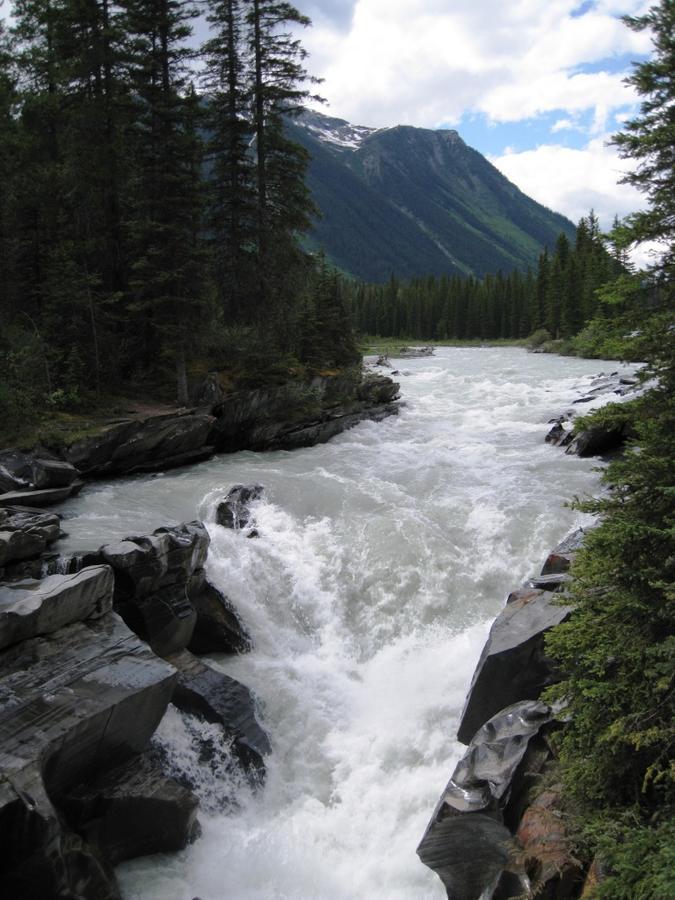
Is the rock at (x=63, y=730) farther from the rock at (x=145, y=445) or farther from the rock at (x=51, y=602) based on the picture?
the rock at (x=145, y=445)

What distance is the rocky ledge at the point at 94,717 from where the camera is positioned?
7500 millimetres

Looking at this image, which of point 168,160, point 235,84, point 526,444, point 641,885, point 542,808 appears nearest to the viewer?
point 641,885

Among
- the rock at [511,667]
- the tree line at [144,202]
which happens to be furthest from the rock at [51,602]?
the tree line at [144,202]

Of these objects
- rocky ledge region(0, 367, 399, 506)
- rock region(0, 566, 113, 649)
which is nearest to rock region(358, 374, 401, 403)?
rocky ledge region(0, 367, 399, 506)

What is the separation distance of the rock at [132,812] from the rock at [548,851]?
499 cm

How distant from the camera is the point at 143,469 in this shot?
70.4ft

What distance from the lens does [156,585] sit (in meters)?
12.2

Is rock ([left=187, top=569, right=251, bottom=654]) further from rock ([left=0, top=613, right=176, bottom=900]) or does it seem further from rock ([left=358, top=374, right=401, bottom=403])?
rock ([left=358, top=374, right=401, bottom=403])

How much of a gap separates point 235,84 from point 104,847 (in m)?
28.9

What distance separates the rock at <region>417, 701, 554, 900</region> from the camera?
24.7 feet

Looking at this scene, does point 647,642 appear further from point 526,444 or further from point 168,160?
point 168,160

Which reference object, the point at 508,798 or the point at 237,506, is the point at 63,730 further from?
the point at 237,506

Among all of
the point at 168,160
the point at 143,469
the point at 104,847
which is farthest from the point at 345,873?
the point at 168,160

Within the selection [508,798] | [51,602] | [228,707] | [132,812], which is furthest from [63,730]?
[508,798]
